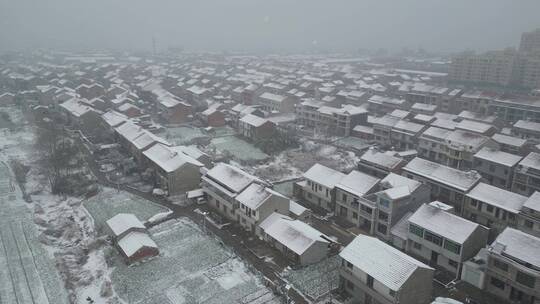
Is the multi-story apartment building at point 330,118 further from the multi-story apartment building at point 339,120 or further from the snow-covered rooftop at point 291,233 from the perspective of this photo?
the snow-covered rooftop at point 291,233

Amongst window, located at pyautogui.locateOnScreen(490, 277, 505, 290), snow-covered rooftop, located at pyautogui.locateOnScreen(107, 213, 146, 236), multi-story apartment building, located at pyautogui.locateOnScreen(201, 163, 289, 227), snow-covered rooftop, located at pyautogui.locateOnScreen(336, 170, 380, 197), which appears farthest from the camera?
snow-covered rooftop, located at pyautogui.locateOnScreen(336, 170, 380, 197)

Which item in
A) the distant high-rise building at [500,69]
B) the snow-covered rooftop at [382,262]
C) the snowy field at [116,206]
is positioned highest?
the distant high-rise building at [500,69]

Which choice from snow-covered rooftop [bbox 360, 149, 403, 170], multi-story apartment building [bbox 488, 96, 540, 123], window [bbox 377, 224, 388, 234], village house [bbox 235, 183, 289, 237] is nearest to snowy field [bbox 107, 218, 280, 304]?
village house [bbox 235, 183, 289, 237]

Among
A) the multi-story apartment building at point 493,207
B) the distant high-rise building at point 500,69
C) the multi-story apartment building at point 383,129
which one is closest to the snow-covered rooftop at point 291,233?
the multi-story apartment building at point 493,207

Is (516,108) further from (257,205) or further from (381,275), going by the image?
(381,275)

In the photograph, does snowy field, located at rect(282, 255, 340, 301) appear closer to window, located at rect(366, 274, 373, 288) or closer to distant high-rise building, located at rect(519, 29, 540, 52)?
window, located at rect(366, 274, 373, 288)
